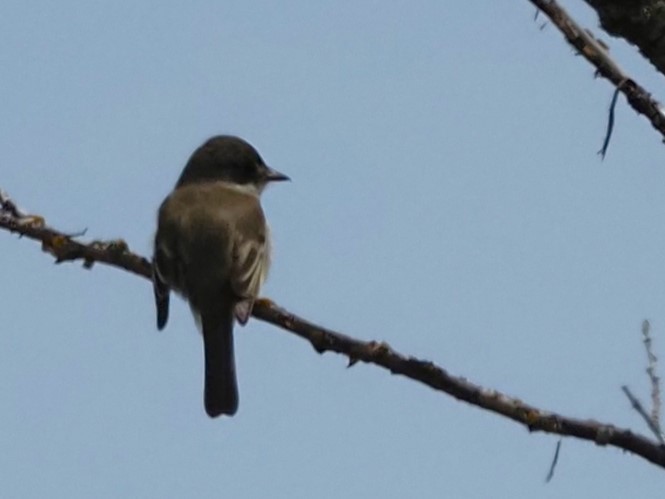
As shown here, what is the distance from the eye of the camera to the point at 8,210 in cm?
397

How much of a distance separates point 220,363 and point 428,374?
11.4 feet

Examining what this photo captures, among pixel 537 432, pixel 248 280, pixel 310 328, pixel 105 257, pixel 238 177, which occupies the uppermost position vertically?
pixel 238 177

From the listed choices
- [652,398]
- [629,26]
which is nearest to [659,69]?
[629,26]

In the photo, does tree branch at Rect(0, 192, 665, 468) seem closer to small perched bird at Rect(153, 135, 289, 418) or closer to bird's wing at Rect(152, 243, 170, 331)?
small perched bird at Rect(153, 135, 289, 418)

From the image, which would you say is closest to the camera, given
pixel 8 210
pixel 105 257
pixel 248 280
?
pixel 8 210

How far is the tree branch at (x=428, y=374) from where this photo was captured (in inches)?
111

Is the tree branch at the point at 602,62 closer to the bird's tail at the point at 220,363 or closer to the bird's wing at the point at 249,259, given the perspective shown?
the bird's wing at the point at 249,259

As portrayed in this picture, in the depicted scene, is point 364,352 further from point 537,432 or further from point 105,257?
point 105,257

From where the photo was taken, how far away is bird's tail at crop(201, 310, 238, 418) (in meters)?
6.27

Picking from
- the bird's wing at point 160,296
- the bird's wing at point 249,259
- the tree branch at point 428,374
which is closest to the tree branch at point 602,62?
the tree branch at point 428,374

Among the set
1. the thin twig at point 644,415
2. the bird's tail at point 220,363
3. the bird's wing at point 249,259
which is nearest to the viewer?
the thin twig at point 644,415

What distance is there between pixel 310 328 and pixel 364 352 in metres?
0.34

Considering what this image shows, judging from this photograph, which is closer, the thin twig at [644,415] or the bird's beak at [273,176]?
the thin twig at [644,415]

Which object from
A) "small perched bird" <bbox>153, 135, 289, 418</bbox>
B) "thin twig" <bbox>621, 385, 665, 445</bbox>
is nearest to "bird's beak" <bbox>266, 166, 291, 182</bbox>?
"small perched bird" <bbox>153, 135, 289, 418</bbox>
